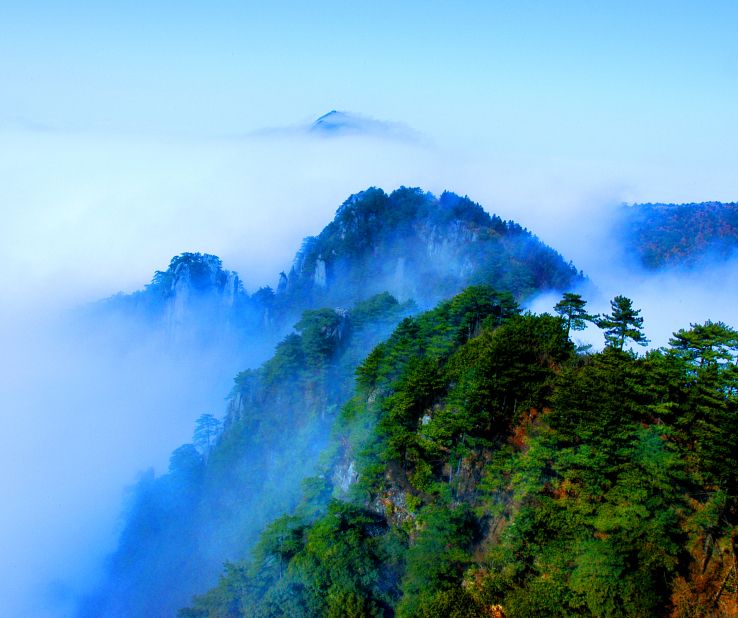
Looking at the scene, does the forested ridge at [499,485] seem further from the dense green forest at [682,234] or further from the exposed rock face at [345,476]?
the dense green forest at [682,234]

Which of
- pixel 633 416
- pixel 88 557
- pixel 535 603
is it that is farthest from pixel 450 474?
pixel 88 557

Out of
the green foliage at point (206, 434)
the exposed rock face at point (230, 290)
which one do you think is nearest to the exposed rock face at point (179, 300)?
the exposed rock face at point (230, 290)

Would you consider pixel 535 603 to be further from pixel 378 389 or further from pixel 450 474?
pixel 378 389

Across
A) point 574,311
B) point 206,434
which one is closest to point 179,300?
point 206,434

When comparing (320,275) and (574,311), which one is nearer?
(574,311)

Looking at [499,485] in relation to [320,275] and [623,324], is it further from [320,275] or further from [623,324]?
[320,275]

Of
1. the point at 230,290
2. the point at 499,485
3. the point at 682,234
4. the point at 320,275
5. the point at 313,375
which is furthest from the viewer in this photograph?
the point at 230,290
